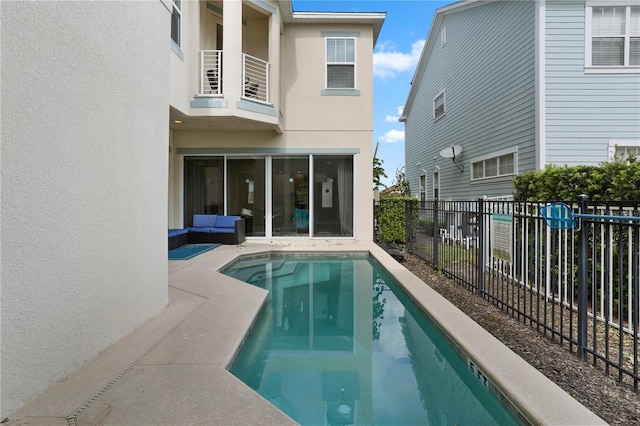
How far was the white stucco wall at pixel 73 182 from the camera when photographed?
74.1 inches

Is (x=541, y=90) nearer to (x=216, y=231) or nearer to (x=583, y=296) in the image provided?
(x=583, y=296)

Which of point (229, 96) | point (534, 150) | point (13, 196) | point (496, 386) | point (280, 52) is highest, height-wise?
point (280, 52)

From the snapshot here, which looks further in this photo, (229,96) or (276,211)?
(276,211)

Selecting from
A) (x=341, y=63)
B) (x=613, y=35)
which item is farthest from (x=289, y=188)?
(x=613, y=35)

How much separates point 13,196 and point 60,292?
726 mm

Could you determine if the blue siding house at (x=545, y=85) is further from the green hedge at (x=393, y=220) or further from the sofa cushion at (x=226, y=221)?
the sofa cushion at (x=226, y=221)

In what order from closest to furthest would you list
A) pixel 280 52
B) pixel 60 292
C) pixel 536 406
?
pixel 536 406, pixel 60 292, pixel 280 52

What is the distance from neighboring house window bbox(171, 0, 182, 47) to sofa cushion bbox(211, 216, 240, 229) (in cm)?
462

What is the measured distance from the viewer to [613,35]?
7.84 meters

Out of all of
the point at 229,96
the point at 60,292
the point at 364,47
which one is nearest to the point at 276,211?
the point at 229,96

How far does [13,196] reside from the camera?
1854 millimetres

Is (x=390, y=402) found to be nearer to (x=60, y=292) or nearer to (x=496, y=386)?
(x=496, y=386)

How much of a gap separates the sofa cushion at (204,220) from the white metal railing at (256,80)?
3693mm

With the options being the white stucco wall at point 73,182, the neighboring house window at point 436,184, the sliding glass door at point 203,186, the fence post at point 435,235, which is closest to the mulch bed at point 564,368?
the fence post at point 435,235
